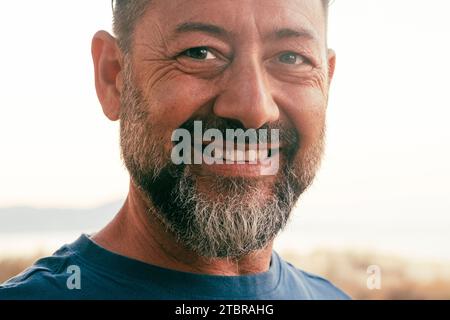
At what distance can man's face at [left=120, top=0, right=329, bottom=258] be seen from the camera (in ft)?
6.23

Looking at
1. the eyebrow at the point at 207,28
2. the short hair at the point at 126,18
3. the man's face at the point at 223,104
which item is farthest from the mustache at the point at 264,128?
the short hair at the point at 126,18

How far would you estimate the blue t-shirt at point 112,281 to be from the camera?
6.31 feet

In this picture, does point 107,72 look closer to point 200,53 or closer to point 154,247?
point 200,53

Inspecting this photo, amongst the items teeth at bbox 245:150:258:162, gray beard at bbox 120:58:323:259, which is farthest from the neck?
teeth at bbox 245:150:258:162

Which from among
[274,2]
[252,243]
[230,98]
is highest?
[274,2]

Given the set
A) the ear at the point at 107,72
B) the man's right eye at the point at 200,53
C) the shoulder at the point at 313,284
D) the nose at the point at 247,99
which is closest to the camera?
the nose at the point at 247,99

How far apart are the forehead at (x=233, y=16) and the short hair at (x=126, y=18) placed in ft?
0.11

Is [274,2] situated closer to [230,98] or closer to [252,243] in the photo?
[230,98]

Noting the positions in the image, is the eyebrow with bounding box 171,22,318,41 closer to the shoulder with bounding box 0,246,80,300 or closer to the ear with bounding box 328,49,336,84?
the ear with bounding box 328,49,336,84

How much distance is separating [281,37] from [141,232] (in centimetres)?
71

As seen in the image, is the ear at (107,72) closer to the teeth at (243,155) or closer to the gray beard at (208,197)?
the gray beard at (208,197)

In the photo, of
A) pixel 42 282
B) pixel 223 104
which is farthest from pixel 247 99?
pixel 42 282

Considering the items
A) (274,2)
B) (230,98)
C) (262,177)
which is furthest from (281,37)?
(262,177)
